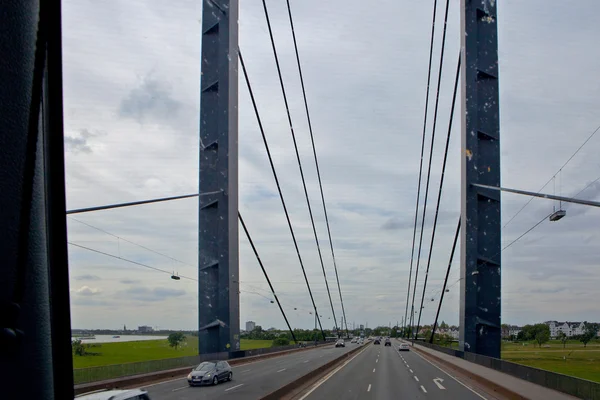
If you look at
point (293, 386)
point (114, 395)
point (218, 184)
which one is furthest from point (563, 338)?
point (114, 395)

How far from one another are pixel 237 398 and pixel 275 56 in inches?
867

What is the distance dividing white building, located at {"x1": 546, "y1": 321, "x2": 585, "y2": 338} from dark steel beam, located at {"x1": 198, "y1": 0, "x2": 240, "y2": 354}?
126180mm

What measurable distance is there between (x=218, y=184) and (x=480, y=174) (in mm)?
12260

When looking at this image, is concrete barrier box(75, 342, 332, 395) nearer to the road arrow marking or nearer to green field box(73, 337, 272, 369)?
green field box(73, 337, 272, 369)

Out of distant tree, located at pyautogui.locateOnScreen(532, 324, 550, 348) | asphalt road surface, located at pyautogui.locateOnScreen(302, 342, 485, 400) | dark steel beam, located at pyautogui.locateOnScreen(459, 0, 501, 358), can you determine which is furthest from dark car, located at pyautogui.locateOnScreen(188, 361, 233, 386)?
distant tree, located at pyautogui.locateOnScreen(532, 324, 550, 348)

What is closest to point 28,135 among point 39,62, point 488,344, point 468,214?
point 39,62

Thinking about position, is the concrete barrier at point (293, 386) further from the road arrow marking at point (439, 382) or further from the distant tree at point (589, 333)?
the distant tree at point (589, 333)

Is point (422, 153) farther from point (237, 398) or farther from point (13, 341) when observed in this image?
point (13, 341)

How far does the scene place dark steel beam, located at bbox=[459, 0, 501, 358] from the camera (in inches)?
1034

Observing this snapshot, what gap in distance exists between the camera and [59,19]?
2.11 m

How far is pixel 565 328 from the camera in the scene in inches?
5773

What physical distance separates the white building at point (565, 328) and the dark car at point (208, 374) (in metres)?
128

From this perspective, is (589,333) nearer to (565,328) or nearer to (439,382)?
(565,328)

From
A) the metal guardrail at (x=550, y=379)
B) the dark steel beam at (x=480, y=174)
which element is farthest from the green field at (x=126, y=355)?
the metal guardrail at (x=550, y=379)
